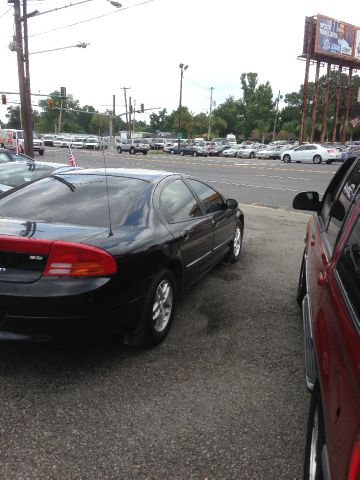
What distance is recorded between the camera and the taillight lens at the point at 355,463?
1263 millimetres

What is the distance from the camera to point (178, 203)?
446 centimetres

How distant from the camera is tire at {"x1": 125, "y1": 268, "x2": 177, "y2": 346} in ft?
11.4

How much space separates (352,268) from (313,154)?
116ft

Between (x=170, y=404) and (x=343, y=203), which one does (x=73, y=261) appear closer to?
(x=170, y=404)

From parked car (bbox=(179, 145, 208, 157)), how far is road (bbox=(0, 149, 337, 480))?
156ft

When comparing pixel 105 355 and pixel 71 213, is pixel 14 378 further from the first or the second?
pixel 71 213

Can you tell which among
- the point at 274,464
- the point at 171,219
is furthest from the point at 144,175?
the point at 274,464

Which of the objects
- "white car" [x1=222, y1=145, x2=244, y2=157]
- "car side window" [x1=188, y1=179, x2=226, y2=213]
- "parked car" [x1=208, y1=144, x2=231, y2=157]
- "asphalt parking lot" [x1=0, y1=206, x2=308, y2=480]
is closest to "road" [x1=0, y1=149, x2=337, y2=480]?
"asphalt parking lot" [x1=0, y1=206, x2=308, y2=480]

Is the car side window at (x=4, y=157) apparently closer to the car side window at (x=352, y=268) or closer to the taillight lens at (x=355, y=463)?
the car side window at (x=352, y=268)

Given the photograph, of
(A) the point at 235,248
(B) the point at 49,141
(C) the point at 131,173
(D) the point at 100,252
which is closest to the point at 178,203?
(C) the point at 131,173

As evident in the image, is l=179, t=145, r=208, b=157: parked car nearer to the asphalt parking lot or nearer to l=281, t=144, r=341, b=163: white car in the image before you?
l=281, t=144, r=341, b=163: white car

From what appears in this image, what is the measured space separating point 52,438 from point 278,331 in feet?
7.36

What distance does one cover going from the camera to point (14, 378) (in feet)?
10.5

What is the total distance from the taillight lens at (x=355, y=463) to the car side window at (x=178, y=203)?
291 centimetres
